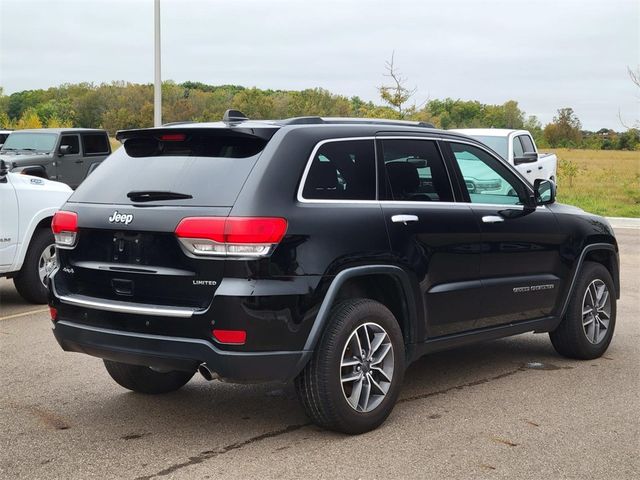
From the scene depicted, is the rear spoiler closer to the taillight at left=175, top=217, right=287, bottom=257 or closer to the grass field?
the taillight at left=175, top=217, right=287, bottom=257

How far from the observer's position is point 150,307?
497 cm

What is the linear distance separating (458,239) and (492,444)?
4.77ft

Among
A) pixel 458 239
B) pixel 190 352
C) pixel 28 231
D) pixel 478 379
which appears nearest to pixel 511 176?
pixel 458 239

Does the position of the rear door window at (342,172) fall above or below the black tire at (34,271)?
above

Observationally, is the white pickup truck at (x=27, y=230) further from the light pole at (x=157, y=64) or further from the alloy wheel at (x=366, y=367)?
the light pole at (x=157, y=64)

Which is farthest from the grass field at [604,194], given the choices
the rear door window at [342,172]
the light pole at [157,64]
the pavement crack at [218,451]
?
the pavement crack at [218,451]

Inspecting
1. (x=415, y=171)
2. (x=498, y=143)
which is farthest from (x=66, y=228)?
(x=498, y=143)

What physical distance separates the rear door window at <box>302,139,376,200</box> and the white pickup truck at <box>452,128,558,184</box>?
1171 cm

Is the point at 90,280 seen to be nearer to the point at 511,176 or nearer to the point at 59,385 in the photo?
the point at 59,385

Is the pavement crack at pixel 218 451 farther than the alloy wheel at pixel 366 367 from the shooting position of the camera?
No

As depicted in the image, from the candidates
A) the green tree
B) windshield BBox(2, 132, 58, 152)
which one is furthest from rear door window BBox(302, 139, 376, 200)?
the green tree

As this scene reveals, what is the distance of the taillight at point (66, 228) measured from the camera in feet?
17.8

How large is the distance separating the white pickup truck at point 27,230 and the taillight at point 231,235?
4.93m

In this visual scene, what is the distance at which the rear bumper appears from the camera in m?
4.82
